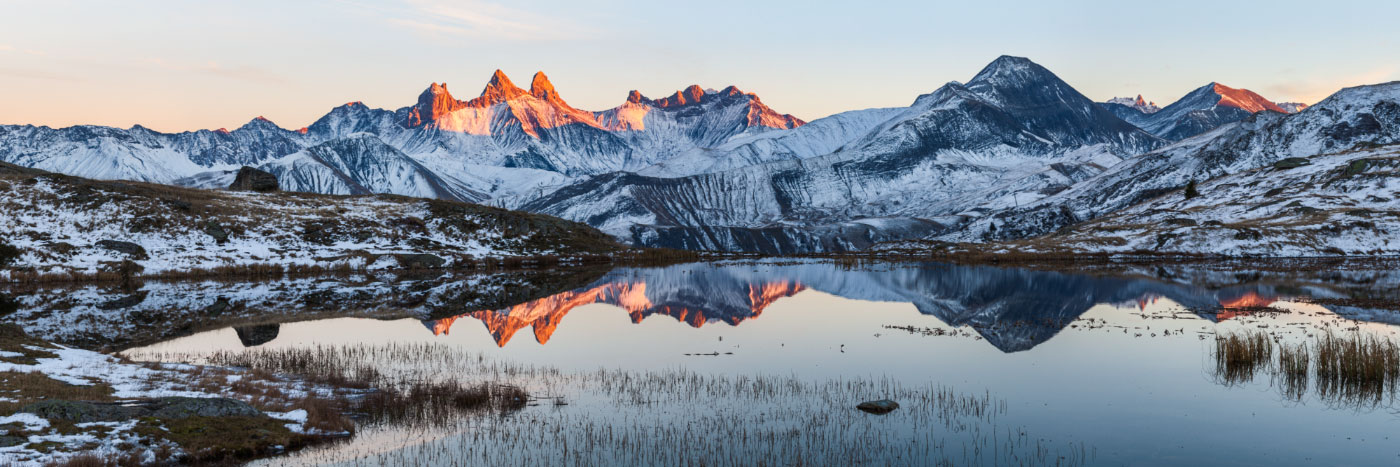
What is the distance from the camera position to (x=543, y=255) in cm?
12462

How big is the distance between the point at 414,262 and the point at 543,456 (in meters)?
90.7

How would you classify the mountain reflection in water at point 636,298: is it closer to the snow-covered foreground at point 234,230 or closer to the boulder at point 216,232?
the snow-covered foreground at point 234,230

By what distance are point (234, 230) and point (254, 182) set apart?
135 ft

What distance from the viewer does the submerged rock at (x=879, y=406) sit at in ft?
86.2

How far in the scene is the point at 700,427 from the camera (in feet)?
80.7

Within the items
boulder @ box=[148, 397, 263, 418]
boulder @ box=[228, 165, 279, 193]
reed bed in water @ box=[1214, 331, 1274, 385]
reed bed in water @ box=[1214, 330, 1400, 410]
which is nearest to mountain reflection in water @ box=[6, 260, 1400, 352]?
reed bed in water @ box=[1214, 331, 1274, 385]

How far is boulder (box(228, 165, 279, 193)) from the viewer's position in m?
142

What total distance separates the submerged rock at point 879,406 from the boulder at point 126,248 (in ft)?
294

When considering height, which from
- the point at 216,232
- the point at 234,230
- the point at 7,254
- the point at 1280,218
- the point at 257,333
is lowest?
the point at 257,333

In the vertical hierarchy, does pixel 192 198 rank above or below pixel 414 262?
above

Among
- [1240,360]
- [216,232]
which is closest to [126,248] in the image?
[216,232]

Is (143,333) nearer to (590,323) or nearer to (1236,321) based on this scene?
(590,323)

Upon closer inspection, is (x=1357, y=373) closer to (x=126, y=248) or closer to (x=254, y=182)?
(x=126, y=248)

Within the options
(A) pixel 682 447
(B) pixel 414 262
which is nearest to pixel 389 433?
(A) pixel 682 447
